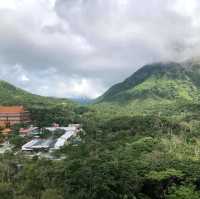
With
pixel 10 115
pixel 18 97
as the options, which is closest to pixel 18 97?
pixel 18 97

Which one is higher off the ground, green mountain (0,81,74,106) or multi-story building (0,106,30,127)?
green mountain (0,81,74,106)

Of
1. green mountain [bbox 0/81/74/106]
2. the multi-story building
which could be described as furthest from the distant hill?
the multi-story building

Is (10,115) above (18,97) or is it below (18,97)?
below

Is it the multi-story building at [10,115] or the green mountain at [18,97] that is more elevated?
the green mountain at [18,97]

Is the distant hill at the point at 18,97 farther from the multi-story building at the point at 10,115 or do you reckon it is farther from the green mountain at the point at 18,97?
the multi-story building at the point at 10,115

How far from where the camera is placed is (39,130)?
89.2m

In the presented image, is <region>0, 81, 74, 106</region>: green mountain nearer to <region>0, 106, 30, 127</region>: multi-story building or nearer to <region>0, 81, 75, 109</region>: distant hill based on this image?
<region>0, 81, 75, 109</region>: distant hill

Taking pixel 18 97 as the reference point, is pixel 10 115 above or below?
below

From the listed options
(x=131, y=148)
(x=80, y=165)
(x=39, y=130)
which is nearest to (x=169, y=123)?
(x=39, y=130)

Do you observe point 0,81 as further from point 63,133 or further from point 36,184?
point 36,184

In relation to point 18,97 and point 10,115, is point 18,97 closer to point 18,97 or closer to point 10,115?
point 18,97

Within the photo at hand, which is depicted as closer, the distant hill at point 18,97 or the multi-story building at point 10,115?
the multi-story building at point 10,115

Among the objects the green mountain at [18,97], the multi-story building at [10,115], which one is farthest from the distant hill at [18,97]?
the multi-story building at [10,115]

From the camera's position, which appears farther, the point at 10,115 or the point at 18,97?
the point at 18,97
